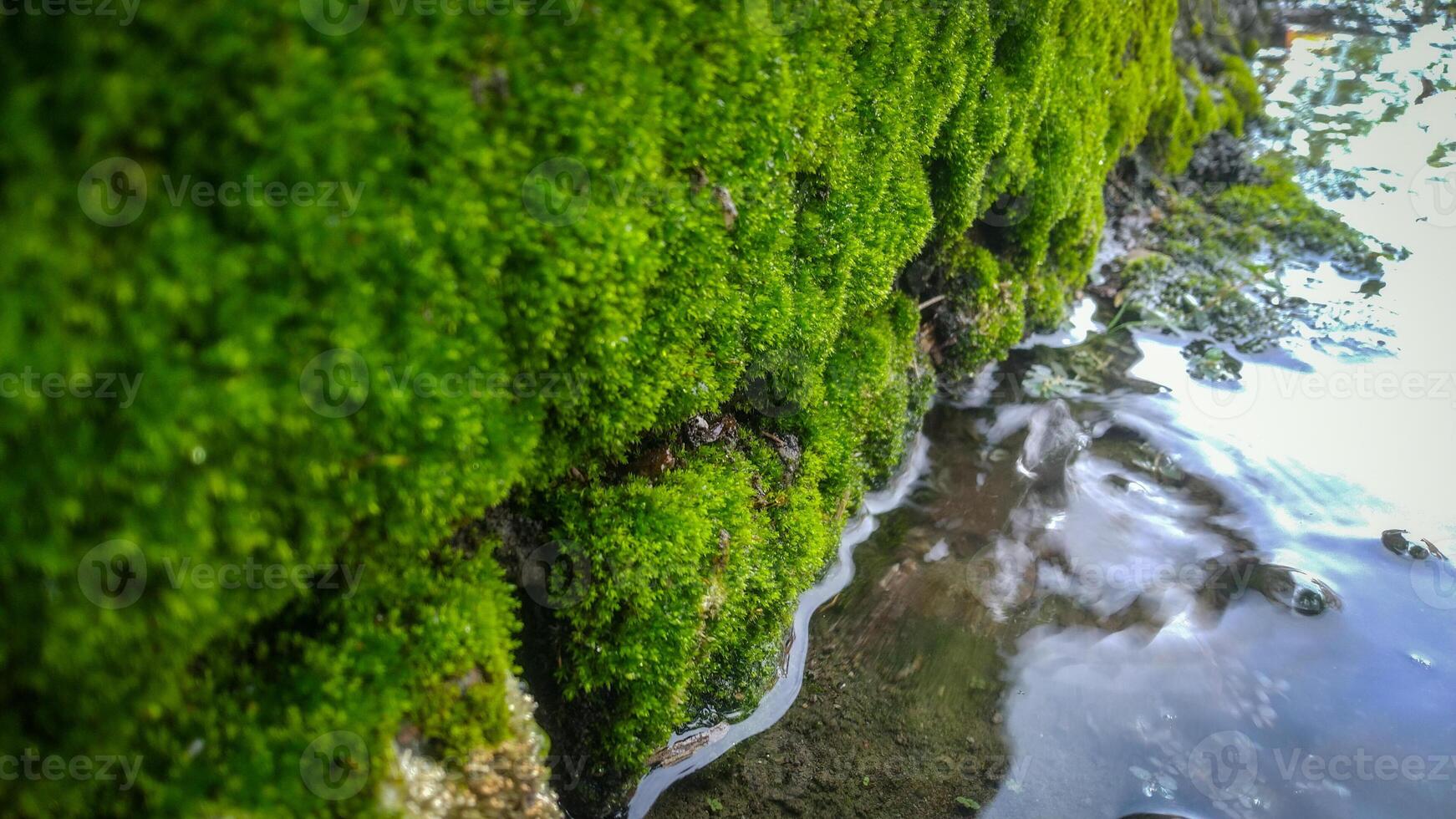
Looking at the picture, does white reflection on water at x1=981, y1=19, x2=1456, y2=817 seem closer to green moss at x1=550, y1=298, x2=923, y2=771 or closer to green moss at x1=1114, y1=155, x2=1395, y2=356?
green moss at x1=1114, y1=155, x2=1395, y2=356

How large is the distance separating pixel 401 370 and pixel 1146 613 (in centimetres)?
480

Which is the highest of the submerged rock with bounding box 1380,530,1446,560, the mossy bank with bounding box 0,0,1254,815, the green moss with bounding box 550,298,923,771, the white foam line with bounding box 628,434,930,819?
the mossy bank with bounding box 0,0,1254,815

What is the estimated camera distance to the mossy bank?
1632 mm

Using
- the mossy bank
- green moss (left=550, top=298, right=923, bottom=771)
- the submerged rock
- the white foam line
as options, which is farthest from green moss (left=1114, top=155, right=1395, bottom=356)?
the mossy bank

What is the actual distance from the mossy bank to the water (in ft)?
2.46

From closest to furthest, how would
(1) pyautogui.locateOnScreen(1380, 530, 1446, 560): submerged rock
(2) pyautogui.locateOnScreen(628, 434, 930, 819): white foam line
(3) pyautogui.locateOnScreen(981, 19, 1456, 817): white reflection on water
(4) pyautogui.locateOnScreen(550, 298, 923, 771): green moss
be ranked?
(4) pyautogui.locateOnScreen(550, 298, 923, 771): green moss, (2) pyautogui.locateOnScreen(628, 434, 930, 819): white foam line, (3) pyautogui.locateOnScreen(981, 19, 1456, 817): white reflection on water, (1) pyautogui.locateOnScreen(1380, 530, 1446, 560): submerged rock

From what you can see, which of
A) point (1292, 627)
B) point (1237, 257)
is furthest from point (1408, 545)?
point (1237, 257)

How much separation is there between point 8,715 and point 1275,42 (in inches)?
640

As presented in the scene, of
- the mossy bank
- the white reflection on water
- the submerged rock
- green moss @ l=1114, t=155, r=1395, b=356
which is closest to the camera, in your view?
the mossy bank

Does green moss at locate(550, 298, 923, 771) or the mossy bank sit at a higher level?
the mossy bank

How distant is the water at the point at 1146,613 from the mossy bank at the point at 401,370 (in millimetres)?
751

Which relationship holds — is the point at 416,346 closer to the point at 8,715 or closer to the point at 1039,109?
the point at 8,715

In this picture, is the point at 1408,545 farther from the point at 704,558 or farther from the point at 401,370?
the point at 401,370

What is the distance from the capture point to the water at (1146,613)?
13.3 ft
